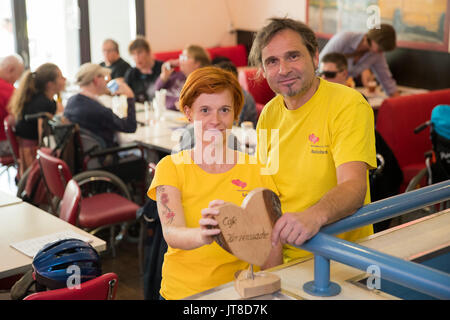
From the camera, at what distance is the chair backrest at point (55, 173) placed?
4133mm

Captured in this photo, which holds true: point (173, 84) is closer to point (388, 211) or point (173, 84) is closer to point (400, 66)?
point (400, 66)

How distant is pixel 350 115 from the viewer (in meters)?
1.93

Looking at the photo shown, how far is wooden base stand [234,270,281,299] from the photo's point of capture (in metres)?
1.49

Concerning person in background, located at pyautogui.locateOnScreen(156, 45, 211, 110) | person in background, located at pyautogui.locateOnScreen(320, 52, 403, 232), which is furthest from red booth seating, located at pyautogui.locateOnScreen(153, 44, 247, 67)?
person in background, located at pyautogui.locateOnScreen(320, 52, 403, 232)

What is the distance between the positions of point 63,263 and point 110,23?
693cm

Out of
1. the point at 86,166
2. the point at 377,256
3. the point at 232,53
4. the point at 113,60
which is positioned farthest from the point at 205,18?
the point at 377,256

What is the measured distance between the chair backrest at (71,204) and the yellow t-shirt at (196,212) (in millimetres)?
1715

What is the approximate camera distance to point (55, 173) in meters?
4.16

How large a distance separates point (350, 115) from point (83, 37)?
23.5ft

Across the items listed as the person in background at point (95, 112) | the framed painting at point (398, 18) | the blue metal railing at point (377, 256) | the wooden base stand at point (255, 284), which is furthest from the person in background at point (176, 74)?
the wooden base stand at point (255, 284)

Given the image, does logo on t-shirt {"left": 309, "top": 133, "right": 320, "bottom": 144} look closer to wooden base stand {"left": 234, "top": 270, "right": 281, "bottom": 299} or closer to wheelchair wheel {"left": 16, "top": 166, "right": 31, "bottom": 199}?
wooden base stand {"left": 234, "top": 270, "right": 281, "bottom": 299}

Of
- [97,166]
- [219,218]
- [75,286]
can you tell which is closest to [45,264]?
[75,286]

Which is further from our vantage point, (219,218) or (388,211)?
(388,211)
